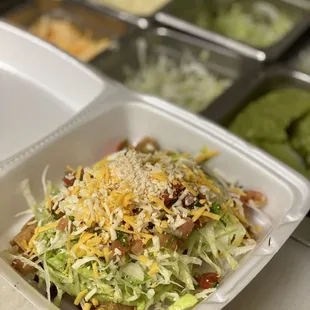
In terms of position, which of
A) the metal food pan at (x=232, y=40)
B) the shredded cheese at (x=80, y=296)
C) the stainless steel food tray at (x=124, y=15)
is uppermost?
the metal food pan at (x=232, y=40)

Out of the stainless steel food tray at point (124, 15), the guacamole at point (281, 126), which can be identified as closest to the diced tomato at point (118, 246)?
the guacamole at point (281, 126)

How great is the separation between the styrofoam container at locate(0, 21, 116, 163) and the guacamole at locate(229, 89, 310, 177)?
565mm

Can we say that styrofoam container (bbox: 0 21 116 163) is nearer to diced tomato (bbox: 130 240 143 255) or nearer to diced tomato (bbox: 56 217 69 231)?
diced tomato (bbox: 56 217 69 231)

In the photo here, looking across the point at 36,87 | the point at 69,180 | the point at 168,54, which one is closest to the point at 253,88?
the point at 168,54

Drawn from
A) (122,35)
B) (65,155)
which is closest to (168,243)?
(65,155)

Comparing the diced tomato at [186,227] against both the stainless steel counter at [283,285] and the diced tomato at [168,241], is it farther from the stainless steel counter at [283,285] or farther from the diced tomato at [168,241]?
the stainless steel counter at [283,285]

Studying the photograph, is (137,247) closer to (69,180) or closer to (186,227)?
(186,227)

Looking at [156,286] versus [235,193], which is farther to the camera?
[235,193]

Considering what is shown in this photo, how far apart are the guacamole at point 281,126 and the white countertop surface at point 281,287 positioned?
0.45m

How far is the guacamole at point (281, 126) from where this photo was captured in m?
1.71

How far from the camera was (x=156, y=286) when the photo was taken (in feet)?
3.54

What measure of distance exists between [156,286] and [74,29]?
1741 millimetres

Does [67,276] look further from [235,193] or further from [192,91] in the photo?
[192,91]

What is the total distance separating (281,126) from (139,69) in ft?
2.79
